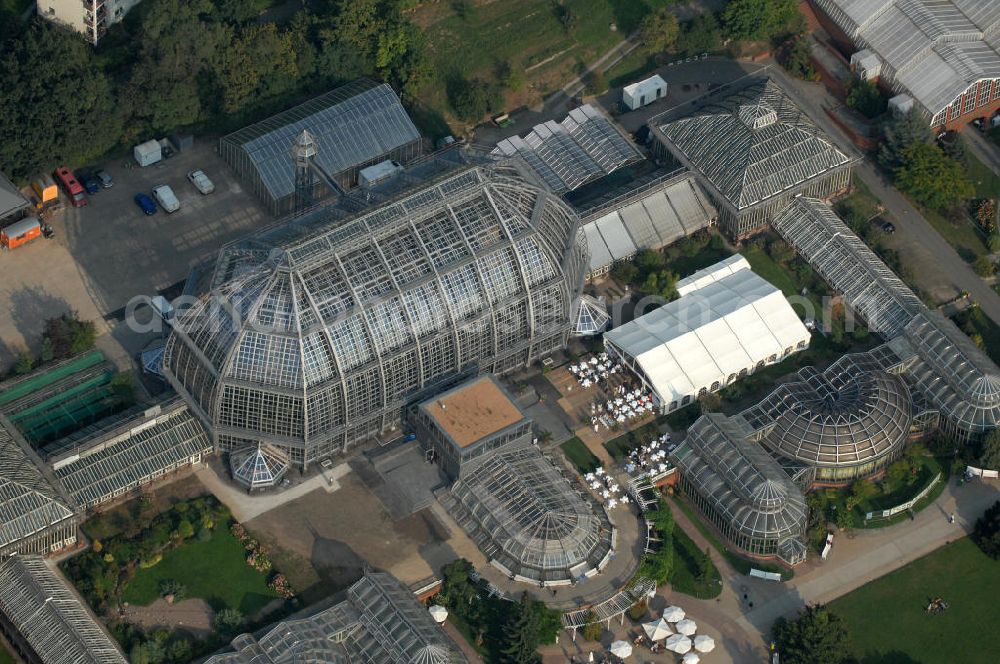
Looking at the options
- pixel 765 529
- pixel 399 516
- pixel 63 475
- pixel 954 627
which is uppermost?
pixel 63 475

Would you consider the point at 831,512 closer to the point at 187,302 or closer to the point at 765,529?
the point at 765,529

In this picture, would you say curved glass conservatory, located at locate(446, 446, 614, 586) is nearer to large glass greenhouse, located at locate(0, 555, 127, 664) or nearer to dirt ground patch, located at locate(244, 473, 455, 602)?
dirt ground patch, located at locate(244, 473, 455, 602)

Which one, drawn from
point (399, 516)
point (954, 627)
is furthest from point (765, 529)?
point (399, 516)

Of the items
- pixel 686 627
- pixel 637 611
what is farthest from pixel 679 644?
pixel 637 611

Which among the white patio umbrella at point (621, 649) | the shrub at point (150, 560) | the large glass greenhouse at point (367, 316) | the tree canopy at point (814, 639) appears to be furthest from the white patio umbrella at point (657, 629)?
the shrub at point (150, 560)

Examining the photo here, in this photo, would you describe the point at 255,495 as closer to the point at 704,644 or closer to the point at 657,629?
the point at 657,629

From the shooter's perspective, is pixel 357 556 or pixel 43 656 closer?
pixel 43 656

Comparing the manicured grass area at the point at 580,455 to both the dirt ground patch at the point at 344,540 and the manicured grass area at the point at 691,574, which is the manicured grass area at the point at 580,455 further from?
the dirt ground patch at the point at 344,540
